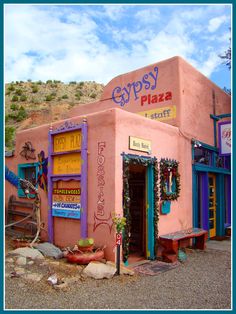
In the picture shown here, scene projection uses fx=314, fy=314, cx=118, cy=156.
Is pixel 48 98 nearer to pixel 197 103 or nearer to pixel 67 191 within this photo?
pixel 197 103

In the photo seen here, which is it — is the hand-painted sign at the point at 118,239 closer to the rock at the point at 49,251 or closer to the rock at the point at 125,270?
the rock at the point at 125,270

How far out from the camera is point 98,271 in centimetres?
570

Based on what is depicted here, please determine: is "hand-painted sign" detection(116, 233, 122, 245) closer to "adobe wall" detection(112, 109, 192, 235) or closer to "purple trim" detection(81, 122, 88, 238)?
"adobe wall" detection(112, 109, 192, 235)

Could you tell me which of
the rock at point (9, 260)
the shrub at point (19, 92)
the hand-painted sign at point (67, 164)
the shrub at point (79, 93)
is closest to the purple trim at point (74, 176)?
the hand-painted sign at point (67, 164)

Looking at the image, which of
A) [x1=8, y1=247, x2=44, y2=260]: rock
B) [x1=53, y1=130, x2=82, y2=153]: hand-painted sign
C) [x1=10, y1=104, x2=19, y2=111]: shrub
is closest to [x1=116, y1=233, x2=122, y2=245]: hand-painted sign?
[x1=8, y1=247, x2=44, y2=260]: rock

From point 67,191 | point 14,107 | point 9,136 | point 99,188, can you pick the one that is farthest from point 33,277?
point 14,107

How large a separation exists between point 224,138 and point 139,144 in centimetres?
447

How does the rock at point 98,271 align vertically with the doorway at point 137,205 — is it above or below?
below

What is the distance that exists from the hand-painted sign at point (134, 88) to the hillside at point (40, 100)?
16889 millimetres

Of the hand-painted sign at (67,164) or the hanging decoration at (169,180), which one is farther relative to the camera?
the hanging decoration at (169,180)

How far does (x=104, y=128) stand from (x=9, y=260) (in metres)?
3.25

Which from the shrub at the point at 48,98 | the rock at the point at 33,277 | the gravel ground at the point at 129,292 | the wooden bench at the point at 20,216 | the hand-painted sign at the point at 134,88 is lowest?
the gravel ground at the point at 129,292

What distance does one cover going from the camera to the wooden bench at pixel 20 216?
8.70 metres

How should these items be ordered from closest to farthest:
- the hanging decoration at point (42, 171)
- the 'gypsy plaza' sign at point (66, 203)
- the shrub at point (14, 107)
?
the 'gypsy plaza' sign at point (66, 203), the hanging decoration at point (42, 171), the shrub at point (14, 107)
